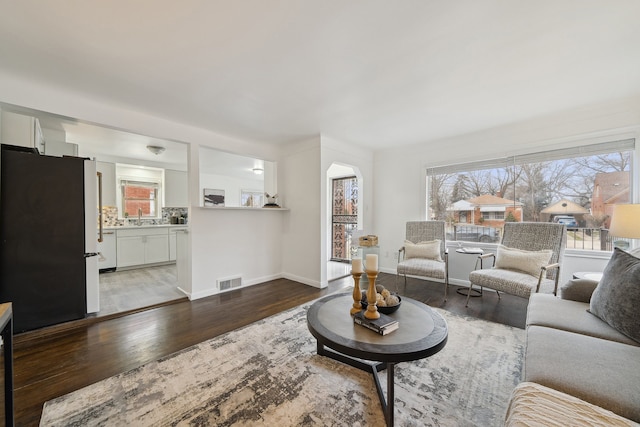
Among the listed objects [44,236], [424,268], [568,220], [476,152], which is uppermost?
[476,152]

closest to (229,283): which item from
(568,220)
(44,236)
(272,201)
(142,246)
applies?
(272,201)

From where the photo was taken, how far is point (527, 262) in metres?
2.80

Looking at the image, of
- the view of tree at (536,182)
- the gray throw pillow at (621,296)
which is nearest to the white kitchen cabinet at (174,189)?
the view of tree at (536,182)

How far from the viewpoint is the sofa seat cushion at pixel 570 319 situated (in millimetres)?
1441

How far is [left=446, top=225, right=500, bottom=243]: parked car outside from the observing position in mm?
3768

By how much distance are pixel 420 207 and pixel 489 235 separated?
112 cm

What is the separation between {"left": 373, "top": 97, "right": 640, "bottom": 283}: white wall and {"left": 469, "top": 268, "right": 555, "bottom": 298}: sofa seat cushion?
3.28 ft

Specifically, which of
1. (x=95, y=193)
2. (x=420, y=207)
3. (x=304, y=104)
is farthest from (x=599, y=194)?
→ (x=95, y=193)

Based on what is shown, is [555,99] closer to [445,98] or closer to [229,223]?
[445,98]

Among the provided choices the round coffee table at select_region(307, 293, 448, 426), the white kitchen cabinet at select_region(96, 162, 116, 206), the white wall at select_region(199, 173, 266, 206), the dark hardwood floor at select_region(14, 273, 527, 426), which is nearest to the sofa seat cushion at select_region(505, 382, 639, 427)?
the round coffee table at select_region(307, 293, 448, 426)

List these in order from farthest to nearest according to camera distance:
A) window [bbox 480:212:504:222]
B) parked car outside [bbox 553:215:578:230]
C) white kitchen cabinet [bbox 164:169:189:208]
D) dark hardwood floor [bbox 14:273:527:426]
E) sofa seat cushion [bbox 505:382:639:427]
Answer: white kitchen cabinet [bbox 164:169:189:208] < window [bbox 480:212:504:222] < parked car outside [bbox 553:215:578:230] < dark hardwood floor [bbox 14:273:527:426] < sofa seat cushion [bbox 505:382:639:427]

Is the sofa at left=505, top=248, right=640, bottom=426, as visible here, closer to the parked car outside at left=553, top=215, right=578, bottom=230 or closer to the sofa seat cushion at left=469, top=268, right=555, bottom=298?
the sofa seat cushion at left=469, top=268, right=555, bottom=298

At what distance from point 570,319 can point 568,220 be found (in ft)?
7.53

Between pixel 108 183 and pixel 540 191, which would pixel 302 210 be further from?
pixel 108 183
